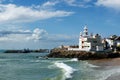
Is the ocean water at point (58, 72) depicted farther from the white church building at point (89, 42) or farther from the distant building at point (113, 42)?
the distant building at point (113, 42)

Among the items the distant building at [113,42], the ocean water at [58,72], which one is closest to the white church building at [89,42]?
the distant building at [113,42]

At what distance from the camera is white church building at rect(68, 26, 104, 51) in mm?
79750

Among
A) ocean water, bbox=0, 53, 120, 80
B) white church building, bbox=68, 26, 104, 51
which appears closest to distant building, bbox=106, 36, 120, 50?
white church building, bbox=68, 26, 104, 51

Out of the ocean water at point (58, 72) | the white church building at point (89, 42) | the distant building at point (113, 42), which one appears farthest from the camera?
the distant building at point (113, 42)

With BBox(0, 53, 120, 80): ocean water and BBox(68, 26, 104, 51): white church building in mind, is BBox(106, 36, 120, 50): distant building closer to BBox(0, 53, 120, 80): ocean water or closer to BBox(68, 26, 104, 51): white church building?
BBox(68, 26, 104, 51): white church building

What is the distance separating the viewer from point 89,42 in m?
81.1

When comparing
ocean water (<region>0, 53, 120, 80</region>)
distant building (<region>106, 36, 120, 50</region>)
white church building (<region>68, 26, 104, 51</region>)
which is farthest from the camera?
distant building (<region>106, 36, 120, 50</region>)

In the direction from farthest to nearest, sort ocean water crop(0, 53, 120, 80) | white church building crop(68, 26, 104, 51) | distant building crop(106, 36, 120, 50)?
distant building crop(106, 36, 120, 50) → white church building crop(68, 26, 104, 51) → ocean water crop(0, 53, 120, 80)

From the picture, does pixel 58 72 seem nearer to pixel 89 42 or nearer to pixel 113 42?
pixel 89 42

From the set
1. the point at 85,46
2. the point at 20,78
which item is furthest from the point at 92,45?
the point at 20,78

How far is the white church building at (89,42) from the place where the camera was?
79.8 m

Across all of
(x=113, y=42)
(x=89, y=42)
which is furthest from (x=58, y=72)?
(x=113, y=42)

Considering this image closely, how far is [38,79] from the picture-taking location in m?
31.8

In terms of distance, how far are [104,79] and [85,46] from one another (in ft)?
168
